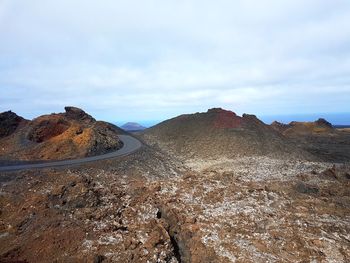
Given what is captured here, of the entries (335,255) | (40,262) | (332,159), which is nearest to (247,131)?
(332,159)

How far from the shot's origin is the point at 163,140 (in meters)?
65.9

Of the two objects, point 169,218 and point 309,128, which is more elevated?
point 309,128

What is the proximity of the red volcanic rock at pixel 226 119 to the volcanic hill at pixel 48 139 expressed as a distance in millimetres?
20473

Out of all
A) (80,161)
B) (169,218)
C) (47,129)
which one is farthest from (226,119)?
(169,218)

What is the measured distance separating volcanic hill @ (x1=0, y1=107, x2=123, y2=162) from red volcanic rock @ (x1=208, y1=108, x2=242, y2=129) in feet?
67.2

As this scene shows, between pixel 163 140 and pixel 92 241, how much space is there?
145ft

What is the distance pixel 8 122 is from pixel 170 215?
→ 44.1 metres

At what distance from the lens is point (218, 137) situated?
60.6 m

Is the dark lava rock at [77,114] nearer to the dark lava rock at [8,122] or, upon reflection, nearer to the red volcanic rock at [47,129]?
the dark lava rock at [8,122]

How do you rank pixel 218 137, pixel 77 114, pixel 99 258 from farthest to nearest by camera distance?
pixel 77 114
pixel 218 137
pixel 99 258

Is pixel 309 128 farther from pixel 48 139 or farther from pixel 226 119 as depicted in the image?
pixel 48 139

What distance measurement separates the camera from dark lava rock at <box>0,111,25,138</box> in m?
58.0

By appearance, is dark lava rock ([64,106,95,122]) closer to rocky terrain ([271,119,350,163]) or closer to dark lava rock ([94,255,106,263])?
rocky terrain ([271,119,350,163])

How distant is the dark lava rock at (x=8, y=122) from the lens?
58.0m
